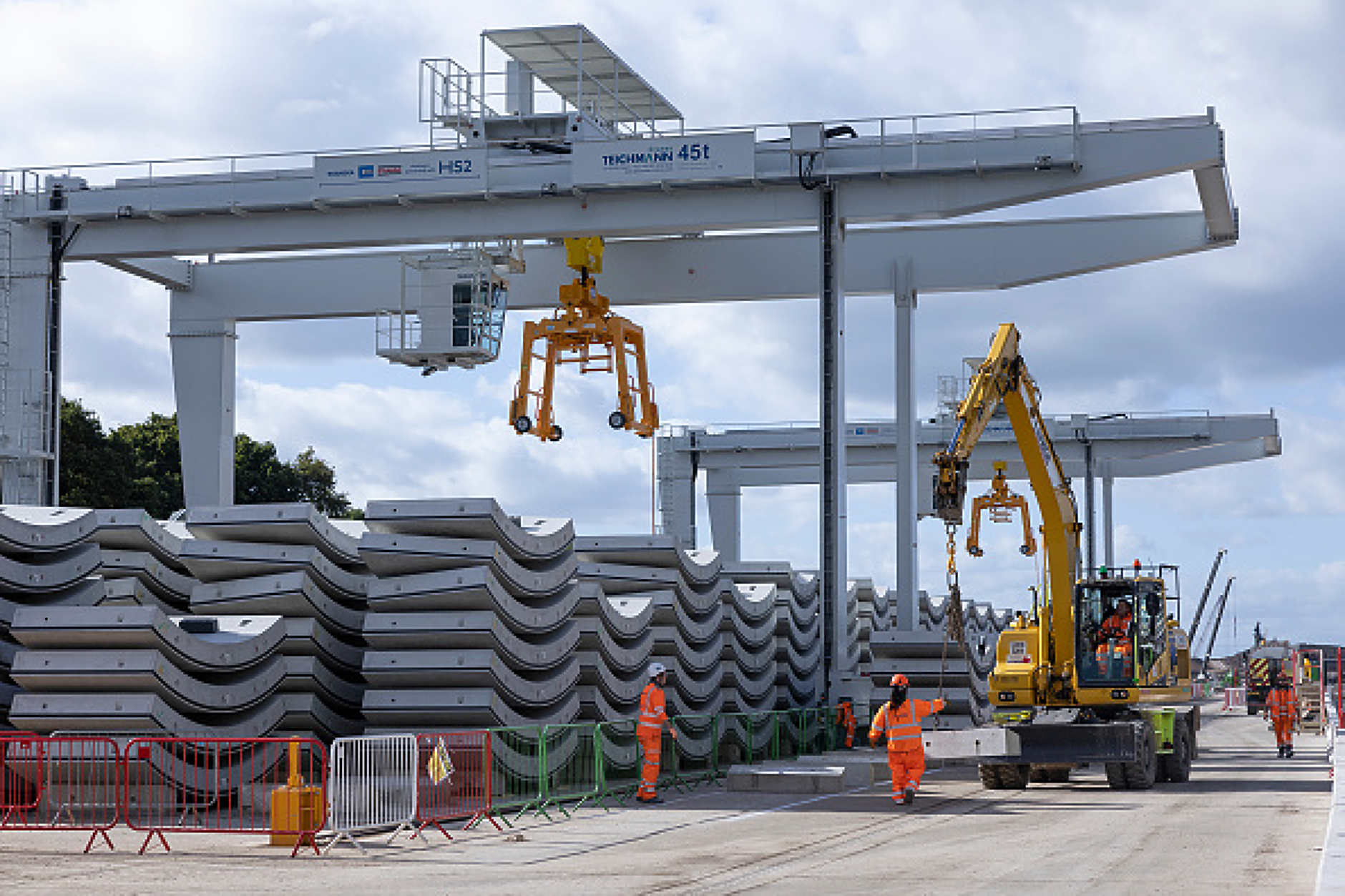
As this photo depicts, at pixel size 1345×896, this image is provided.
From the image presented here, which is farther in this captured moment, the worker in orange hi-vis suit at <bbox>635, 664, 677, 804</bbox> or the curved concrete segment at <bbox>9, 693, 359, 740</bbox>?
the worker in orange hi-vis suit at <bbox>635, 664, 677, 804</bbox>

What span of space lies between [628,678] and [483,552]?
5.03 meters

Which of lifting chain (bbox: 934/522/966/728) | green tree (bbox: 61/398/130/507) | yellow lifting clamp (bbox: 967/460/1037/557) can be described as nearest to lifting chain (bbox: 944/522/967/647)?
lifting chain (bbox: 934/522/966/728)

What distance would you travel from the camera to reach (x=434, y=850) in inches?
620

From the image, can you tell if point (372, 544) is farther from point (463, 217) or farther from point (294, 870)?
point (463, 217)

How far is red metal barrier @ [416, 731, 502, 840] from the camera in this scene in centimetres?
1695

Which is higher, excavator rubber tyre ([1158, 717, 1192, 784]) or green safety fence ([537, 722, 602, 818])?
green safety fence ([537, 722, 602, 818])

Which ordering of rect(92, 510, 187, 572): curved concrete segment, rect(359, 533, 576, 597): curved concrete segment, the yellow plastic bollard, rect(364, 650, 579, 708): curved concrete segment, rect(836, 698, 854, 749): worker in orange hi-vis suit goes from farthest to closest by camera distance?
rect(836, 698, 854, 749): worker in orange hi-vis suit, rect(92, 510, 187, 572): curved concrete segment, rect(359, 533, 576, 597): curved concrete segment, rect(364, 650, 579, 708): curved concrete segment, the yellow plastic bollard

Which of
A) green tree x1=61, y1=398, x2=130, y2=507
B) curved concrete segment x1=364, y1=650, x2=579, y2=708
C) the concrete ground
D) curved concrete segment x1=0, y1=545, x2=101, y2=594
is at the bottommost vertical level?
the concrete ground

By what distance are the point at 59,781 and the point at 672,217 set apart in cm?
1487

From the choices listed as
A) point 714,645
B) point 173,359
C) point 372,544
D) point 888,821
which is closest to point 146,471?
point 173,359

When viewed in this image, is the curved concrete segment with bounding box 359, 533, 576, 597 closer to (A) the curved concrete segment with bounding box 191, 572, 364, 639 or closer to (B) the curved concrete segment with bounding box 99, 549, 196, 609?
(A) the curved concrete segment with bounding box 191, 572, 364, 639

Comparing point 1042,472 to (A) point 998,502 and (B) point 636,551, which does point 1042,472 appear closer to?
(B) point 636,551

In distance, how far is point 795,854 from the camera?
15234mm

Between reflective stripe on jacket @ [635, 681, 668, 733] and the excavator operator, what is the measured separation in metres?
6.35
